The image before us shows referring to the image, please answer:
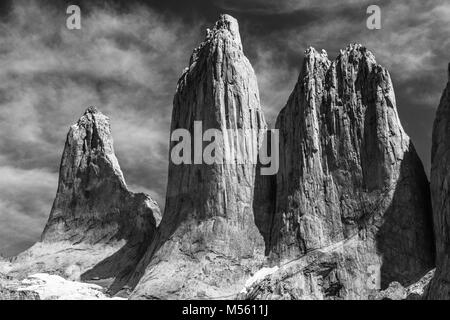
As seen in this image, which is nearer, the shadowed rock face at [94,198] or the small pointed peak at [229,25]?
the small pointed peak at [229,25]

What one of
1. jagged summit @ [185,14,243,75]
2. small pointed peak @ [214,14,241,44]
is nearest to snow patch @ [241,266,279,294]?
jagged summit @ [185,14,243,75]

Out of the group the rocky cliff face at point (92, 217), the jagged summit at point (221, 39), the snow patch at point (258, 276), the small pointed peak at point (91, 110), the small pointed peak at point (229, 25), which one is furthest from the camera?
the small pointed peak at point (91, 110)

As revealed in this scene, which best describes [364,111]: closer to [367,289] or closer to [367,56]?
[367,56]

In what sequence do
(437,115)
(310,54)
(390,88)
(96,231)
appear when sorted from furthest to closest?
(96,231) < (310,54) < (390,88) < (437,115)

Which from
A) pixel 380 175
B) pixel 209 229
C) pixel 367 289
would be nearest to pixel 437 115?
pixel 380 175

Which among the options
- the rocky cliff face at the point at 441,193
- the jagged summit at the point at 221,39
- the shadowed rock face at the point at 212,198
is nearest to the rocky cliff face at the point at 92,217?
the shadowed rock face at the point at 212,198

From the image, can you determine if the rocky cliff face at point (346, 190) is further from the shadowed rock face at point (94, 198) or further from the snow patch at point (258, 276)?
the shadowed rock face at point (94, 198)

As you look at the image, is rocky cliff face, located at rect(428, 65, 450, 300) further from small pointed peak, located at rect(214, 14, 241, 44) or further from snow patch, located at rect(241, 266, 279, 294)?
small pointed peak, located at rect(214, 14, 241, 44)
